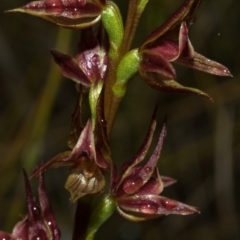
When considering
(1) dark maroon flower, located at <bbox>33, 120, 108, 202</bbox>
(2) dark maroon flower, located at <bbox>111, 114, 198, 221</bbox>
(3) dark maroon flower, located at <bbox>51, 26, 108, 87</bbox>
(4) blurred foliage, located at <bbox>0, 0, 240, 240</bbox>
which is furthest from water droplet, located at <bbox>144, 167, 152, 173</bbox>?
(4) blurred foliage, located at <bbox>0, 0, 240, 240</bbox>

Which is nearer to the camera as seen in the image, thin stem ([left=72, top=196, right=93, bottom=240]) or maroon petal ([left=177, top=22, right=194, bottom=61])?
maroon petal ([left=177, top=22, right=194, bottom=61])

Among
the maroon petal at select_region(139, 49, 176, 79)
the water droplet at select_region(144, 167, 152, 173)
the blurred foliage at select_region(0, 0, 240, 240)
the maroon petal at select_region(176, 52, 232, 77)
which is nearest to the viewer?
the maroon petal at select_region(139, 49, 176, 79)

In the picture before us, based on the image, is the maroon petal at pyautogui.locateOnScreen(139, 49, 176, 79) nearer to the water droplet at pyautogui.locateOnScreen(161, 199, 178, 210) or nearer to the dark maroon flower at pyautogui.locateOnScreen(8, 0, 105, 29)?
the dark maroon flower at pyautogui.locateOnScreen(8, 0, 105, 29)

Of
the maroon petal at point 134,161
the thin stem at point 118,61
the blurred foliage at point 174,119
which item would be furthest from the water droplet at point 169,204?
the blurred foliage at point 174,119

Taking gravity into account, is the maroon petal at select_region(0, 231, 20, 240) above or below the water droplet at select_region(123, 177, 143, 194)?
below

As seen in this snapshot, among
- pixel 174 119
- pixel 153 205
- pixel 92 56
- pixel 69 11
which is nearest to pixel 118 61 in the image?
pixel 92 56

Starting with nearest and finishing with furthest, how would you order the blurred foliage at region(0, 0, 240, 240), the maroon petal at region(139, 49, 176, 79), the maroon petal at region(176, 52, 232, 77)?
the maroon petal at region(139, 49, 176, 79) < the maroon petal at region(176, 52, 232, 77) < the blurred foliage at region(0, 0, 240, 240)

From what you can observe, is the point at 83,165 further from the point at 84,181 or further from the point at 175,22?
the point at 175,22

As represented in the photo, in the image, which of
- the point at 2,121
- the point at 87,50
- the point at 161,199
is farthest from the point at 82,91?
the point at 2,121

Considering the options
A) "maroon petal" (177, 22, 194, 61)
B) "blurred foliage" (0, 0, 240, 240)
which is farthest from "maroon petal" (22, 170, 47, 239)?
"blurred foliage" (0, 0, 240, 240)

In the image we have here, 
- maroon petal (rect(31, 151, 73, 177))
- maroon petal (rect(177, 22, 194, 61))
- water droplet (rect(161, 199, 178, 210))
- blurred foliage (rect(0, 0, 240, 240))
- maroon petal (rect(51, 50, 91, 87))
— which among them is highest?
maroon petal (rect(177, 22, 194, 61))
